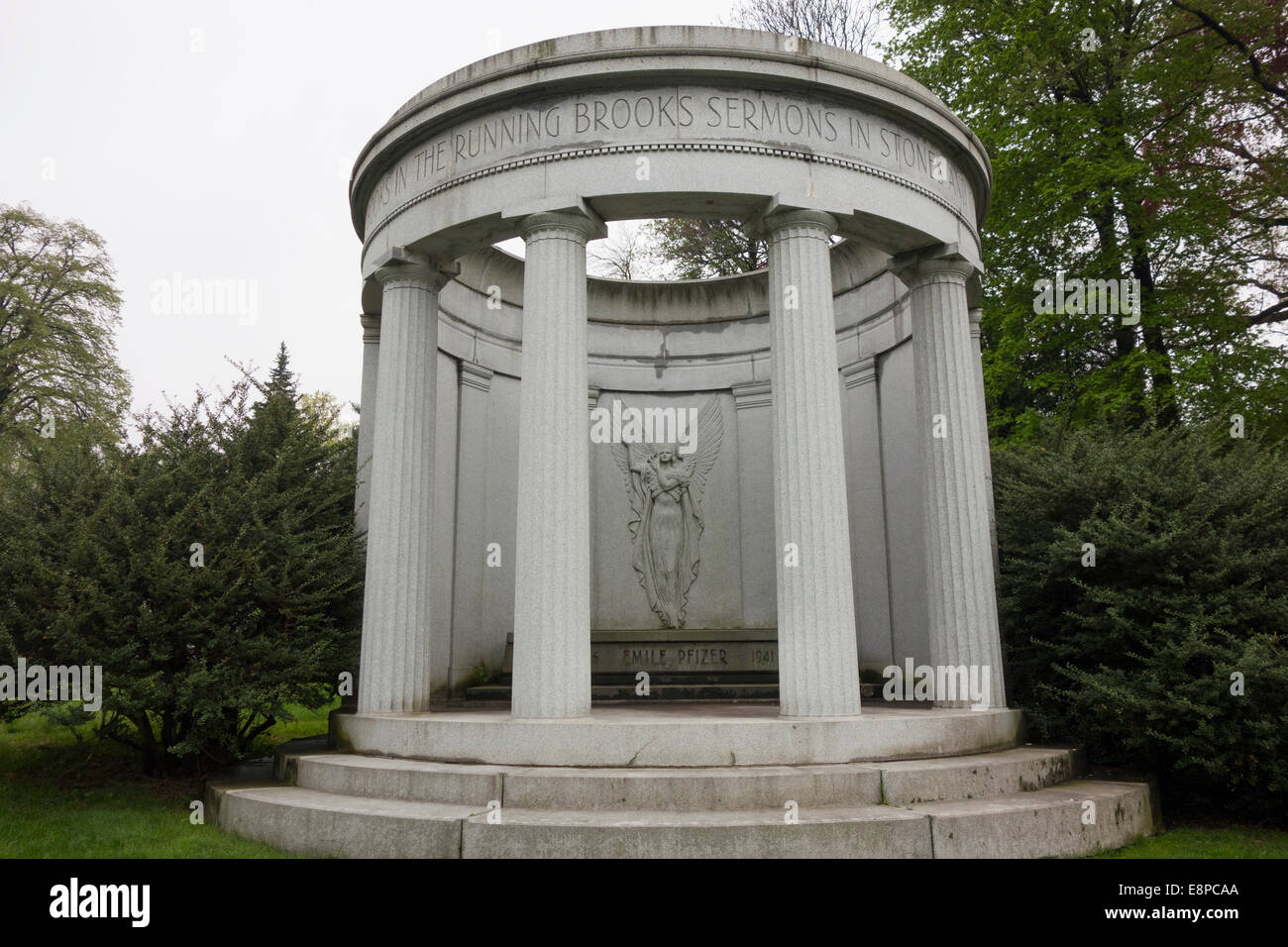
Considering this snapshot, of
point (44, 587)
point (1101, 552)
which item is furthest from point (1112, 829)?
point (44, 587)

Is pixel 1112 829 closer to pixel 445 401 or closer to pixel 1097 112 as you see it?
pixel 445 401

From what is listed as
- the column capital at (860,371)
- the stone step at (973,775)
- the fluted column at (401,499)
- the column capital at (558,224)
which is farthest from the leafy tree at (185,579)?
the column capital at (860,371)

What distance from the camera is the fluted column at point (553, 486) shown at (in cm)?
927

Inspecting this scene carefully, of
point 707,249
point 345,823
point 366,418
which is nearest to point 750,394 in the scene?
point 366,418

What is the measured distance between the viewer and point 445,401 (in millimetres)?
14289

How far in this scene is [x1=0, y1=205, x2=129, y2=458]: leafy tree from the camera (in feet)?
88.3

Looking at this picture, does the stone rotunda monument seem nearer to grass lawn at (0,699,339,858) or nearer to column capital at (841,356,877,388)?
column capital at (841,356,877,388)

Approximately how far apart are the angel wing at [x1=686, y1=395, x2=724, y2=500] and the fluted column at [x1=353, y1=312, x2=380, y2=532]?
217 inches

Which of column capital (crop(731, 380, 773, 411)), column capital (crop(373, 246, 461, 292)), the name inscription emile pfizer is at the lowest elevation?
column capital (crop(731, 380, 773, 411))

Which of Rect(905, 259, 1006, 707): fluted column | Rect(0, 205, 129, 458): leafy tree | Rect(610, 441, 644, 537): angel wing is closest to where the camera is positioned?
Rect(905, 259, 1006, 707): fluted column

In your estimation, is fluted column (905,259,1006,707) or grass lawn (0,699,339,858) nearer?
grass lawn (0,699,339,858)

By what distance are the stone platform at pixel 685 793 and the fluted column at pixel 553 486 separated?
494 mm

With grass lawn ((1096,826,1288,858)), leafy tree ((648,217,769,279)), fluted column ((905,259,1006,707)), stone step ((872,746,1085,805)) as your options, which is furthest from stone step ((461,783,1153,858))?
leafy tree ((648,217,769,279))

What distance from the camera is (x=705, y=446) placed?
53.1 ft
